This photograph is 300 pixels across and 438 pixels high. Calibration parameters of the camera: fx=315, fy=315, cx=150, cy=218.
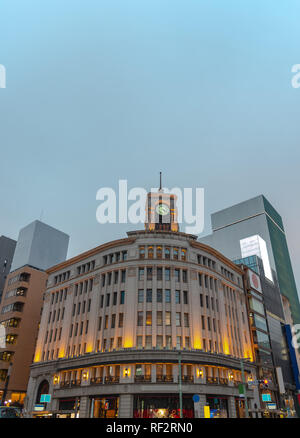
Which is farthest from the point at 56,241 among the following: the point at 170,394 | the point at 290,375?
the point at 290,375

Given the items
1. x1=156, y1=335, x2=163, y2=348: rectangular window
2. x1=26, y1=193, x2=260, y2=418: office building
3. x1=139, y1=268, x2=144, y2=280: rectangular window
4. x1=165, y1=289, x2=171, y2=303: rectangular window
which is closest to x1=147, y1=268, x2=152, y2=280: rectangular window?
x1=26, y1=193, x2=260, y2=418: office building

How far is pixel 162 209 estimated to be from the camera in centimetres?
6612

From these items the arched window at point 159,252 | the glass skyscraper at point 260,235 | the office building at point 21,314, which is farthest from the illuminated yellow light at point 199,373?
the glass skyscraper at point 260,235

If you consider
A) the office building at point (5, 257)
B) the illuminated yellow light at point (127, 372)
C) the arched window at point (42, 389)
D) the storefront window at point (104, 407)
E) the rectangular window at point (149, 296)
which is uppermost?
the office building at point (5, 257)

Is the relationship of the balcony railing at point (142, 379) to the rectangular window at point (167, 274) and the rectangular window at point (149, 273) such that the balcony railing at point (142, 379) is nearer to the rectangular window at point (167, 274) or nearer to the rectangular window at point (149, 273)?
the rectangular window at point (149, 273)

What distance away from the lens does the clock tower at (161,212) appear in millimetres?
64438

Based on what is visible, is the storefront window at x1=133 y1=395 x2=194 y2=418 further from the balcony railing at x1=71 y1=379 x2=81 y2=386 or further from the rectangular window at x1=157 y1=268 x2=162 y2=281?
the rectangular window at x1=157 y1=268 x2=162 y2=281

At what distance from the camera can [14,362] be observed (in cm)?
6762

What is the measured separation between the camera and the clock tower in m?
64.4

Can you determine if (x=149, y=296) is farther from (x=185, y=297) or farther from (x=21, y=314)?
(x=21, y=314)

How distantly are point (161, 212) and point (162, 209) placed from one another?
2.35ft

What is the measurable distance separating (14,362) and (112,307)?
3517cm

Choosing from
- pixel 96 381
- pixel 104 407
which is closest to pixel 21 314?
pixel 96 381
